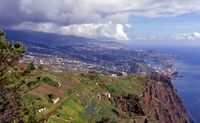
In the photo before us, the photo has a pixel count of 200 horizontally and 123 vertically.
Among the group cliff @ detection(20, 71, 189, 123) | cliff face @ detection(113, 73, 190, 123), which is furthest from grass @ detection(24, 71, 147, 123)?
cliff face @ detection(113, 73, 190, 123)

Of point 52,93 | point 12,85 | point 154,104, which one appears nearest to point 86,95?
point 52,93

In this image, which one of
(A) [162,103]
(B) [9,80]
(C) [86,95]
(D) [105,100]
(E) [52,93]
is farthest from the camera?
(A) [162,103]

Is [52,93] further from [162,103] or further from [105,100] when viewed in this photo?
[162,103]

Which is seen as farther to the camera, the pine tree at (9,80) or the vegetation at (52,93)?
the vegetation at (52,93)

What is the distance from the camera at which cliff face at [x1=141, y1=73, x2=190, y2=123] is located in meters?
106

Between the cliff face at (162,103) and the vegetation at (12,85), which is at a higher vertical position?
the vegetation at (12,85)

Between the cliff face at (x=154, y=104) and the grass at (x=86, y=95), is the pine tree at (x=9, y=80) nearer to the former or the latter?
the grass at (x=86, y=95)

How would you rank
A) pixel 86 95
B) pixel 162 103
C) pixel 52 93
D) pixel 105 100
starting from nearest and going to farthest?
pixel 52 93 < pixel 86 95 < pixel 105 100 < pixel 162 103

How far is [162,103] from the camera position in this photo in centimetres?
12194

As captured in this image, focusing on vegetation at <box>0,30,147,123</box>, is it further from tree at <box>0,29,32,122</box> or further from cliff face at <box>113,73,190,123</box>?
cliff face at <box>113,73,190,123</box>

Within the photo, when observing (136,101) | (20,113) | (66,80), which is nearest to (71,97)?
(66,80)

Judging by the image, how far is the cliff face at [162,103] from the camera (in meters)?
106

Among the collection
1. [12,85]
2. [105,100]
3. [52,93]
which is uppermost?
[12,85]

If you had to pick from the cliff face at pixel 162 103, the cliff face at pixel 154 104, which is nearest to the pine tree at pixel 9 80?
the cliff face at pixel 154 104
